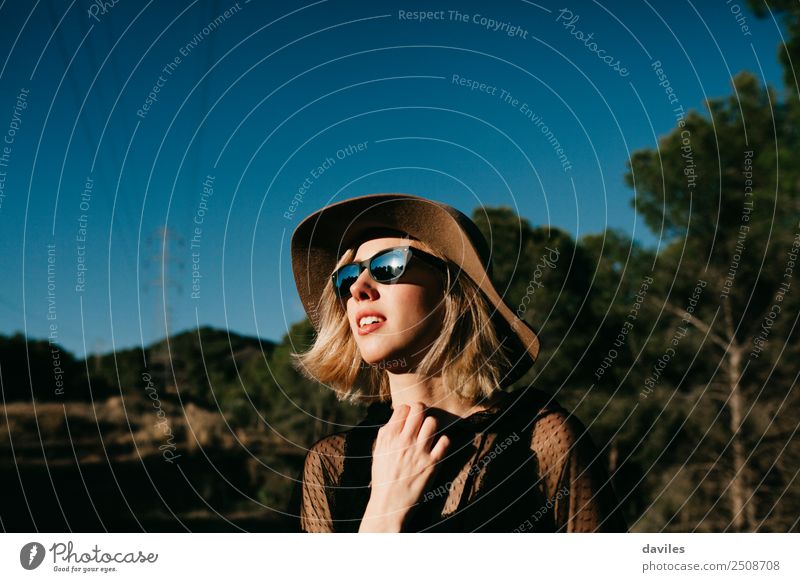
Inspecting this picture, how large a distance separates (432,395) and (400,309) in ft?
1.29

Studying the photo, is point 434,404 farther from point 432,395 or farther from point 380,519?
point 380,519

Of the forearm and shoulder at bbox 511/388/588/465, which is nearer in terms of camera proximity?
shoulder at bbox 511/388/588/465

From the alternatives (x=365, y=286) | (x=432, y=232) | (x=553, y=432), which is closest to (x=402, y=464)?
(x=553, y=432)

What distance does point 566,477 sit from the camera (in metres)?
2.96

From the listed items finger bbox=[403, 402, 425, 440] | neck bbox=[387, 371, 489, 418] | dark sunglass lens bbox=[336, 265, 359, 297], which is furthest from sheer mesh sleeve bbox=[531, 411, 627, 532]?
dark sunglass lens bbox=[336, 265, 359, 297]

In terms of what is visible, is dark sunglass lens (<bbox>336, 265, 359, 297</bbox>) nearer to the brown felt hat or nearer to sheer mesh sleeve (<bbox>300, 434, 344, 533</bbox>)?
the brown felt hat

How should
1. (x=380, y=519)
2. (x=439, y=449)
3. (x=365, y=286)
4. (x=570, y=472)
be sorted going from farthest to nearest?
(x=365, y=286)
(x=380, y=519)
(x=439, y=449)
(x=570, y=472)

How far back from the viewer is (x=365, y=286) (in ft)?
10.8

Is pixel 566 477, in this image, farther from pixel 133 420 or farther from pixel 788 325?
pixel 788 325

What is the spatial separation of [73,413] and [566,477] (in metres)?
4.76

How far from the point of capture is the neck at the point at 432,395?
3.29 m

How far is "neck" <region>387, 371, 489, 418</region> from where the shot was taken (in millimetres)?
3285

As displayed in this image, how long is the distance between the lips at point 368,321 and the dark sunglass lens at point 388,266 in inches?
6.1
